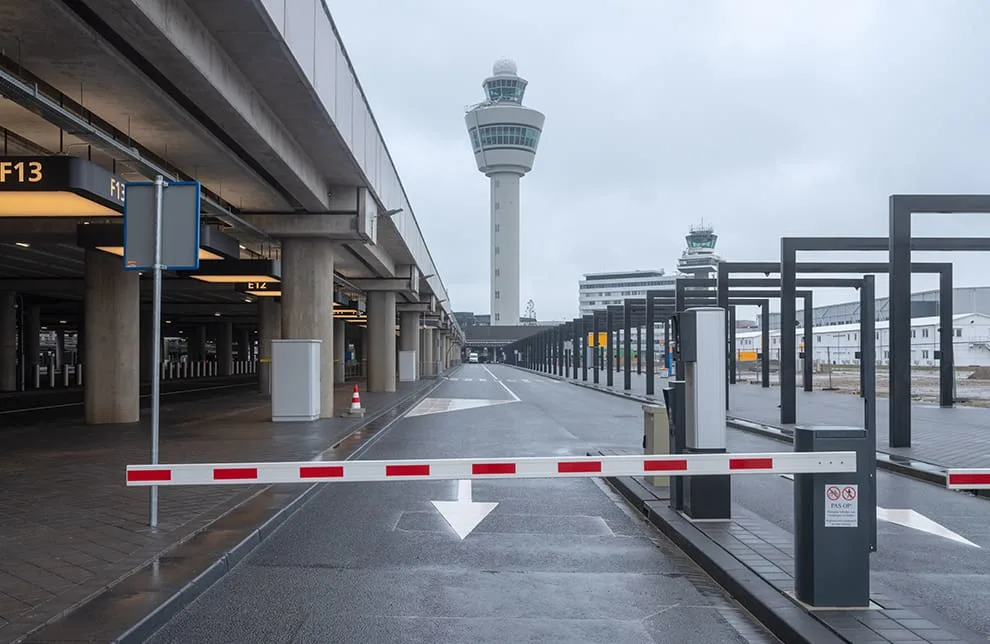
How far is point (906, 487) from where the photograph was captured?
1100 cm

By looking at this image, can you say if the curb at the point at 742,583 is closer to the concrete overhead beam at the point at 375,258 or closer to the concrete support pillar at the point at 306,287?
the concrete support pillar at the point at 306,287

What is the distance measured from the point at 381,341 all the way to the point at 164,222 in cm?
2733

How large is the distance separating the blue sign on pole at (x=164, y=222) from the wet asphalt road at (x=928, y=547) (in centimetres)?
641

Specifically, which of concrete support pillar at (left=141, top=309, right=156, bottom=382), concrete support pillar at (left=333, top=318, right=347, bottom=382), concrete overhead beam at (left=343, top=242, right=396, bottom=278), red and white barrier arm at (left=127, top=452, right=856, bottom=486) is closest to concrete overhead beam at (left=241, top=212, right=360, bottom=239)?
concrete overhead beam at (left=343, top=242, right=396, bottom=278)

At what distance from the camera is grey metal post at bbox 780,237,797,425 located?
19.2 metres

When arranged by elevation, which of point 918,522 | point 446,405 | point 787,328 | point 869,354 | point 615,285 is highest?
point 615,285

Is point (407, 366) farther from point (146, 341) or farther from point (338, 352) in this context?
point (146, 341)

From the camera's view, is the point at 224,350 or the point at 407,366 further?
the point at 224,350

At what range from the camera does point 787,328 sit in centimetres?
2016

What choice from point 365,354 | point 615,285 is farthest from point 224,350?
point 615,285

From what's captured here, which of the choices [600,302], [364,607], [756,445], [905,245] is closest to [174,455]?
[364,607]

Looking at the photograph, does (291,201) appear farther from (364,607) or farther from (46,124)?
(364,607)

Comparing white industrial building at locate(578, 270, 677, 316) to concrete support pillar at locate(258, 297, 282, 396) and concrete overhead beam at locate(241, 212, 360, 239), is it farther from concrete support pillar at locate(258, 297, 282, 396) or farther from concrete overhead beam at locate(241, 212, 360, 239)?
concrete overhead beam at locate(241, 212, 360, 239)

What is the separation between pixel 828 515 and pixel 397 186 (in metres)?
20.5
